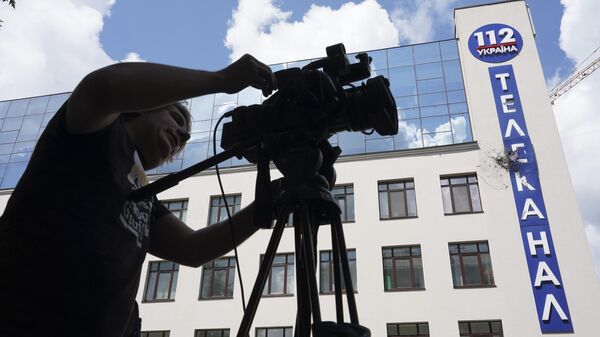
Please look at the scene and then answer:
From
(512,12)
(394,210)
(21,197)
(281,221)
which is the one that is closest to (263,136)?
(281,221)

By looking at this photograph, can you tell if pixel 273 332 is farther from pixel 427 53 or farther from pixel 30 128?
pixel 30 128

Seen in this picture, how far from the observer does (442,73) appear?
48.3ft

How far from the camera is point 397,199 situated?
13.2 m

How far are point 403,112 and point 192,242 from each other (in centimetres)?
1347

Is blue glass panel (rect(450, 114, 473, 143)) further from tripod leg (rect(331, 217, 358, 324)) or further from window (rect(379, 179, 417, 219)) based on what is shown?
tripod leg (rect(331, 217, 358, 324))

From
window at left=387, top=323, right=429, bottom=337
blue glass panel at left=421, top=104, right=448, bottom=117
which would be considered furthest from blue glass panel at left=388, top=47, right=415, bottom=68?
window at left=387, top=323, right=429, bottom=337

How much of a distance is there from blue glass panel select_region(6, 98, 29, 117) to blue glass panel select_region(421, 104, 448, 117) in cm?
1552

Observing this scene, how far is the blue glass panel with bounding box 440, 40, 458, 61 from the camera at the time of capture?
14962 millimetres

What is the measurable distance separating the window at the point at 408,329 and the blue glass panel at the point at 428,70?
798 centimetres

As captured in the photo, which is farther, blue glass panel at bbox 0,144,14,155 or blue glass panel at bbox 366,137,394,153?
blue glass panel at bbox 0,144,14,155

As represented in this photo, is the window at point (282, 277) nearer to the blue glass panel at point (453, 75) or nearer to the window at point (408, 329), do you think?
the window at point (408, 329)

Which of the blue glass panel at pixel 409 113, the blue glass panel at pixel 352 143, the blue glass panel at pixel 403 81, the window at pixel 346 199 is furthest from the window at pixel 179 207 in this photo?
the blue glass panel at pixel 403 81

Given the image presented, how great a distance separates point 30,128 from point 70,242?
62.3ft

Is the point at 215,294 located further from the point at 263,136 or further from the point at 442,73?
the point at 263,136
